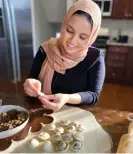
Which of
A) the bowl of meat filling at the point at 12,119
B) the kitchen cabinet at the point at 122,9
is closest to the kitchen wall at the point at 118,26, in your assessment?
the kitchen cabinet at the point at 122,9

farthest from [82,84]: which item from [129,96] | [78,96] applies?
[129,96]

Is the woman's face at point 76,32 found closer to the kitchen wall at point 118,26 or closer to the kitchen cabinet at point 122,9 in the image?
the kitchen cabinet at point 122,9

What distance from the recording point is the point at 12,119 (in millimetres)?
901

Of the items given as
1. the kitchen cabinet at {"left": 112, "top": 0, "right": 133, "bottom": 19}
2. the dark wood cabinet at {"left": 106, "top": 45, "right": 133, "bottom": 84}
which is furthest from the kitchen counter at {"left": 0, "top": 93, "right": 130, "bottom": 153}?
the kitchen cabinet at {"left": 112, "top": 0, "right": 133, "bottom": 19}

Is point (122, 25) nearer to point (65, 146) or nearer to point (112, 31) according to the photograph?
point (112, 31)

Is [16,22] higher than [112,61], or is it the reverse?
[16,22]

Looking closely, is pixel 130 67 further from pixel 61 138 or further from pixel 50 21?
pixel 61 138

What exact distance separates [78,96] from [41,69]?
12.9 inches

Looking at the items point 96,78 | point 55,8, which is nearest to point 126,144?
point 96,78

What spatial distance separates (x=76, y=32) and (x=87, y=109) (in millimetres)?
397

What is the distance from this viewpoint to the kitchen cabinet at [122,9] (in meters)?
→ 2.80

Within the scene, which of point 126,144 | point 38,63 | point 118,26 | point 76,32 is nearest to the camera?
point 126,144

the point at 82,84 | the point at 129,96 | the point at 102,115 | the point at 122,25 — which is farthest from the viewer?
the point at 122,25

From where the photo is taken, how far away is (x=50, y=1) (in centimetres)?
284
